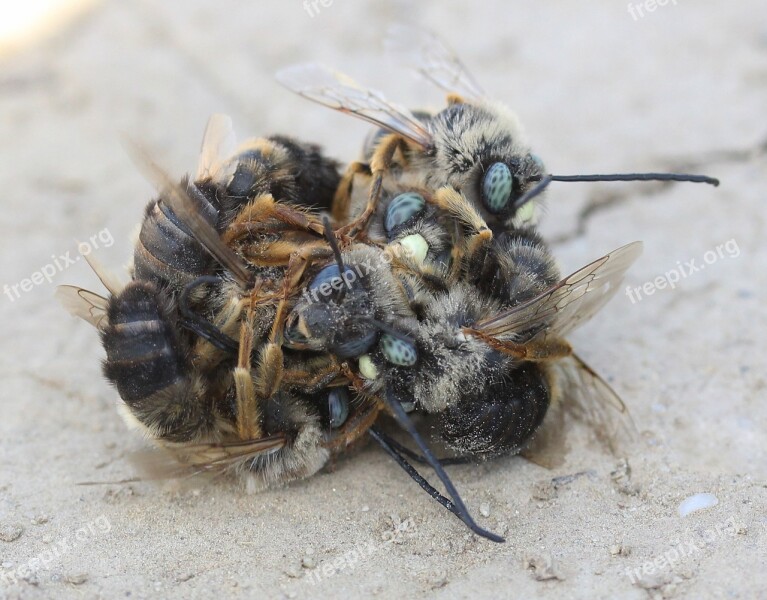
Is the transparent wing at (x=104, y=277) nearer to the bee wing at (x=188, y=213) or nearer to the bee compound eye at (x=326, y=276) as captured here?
the bee wing at (x=188, y=213)

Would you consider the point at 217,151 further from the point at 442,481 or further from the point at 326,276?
the point at 442,481

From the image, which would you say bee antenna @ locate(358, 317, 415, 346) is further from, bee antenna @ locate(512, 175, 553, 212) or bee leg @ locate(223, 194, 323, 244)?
bee antenna @ locate(512, 175, 553, 212)

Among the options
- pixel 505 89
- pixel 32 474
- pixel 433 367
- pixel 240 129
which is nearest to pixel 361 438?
pixel 433 367

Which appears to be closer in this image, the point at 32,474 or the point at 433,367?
the point at 433,367

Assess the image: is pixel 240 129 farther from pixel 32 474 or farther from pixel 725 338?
pixel 725 338

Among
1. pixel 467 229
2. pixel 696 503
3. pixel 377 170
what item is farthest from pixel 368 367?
pixel 696 503

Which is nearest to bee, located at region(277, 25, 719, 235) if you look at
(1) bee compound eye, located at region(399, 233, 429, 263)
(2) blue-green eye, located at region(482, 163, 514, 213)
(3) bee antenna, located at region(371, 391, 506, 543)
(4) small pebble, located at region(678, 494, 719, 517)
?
(2) blue-green eye, located at region(482, 163, 514, 213)

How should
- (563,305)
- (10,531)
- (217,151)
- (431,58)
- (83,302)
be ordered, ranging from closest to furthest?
(10,531) < (563,305) < (83,302) < (217,151) < (431,58)
